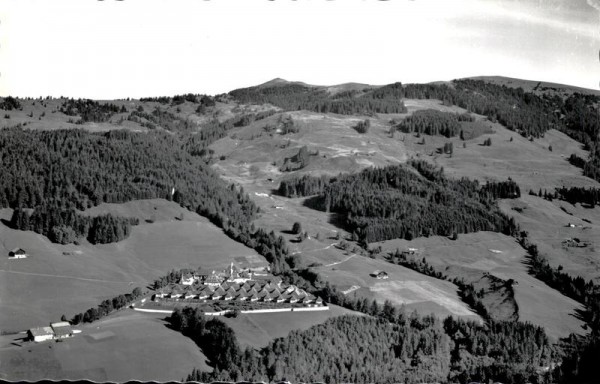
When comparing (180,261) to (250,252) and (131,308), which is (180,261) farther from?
(131,308)

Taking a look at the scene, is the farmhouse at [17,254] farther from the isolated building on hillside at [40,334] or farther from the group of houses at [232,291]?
the isolated building on hillside at [40,334]

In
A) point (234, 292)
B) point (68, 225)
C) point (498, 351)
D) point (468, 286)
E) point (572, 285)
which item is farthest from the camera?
point (572, 285)

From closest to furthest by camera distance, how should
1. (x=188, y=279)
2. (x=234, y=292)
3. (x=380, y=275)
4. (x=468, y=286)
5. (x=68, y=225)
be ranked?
(x=234, y=292)
(x=188, y=279)
(x=68, y=225)
(x=380, y=275)
(x=468, y=286)

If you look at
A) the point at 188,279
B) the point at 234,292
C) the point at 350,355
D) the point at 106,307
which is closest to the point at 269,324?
the point at 350,355

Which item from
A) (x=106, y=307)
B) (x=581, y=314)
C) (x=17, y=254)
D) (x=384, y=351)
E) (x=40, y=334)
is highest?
(x=17, y=254)

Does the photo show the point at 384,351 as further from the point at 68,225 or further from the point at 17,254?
the point at 68,225

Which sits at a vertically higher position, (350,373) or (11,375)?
(11,375)

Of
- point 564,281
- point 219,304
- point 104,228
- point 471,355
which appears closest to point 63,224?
point 104,228
